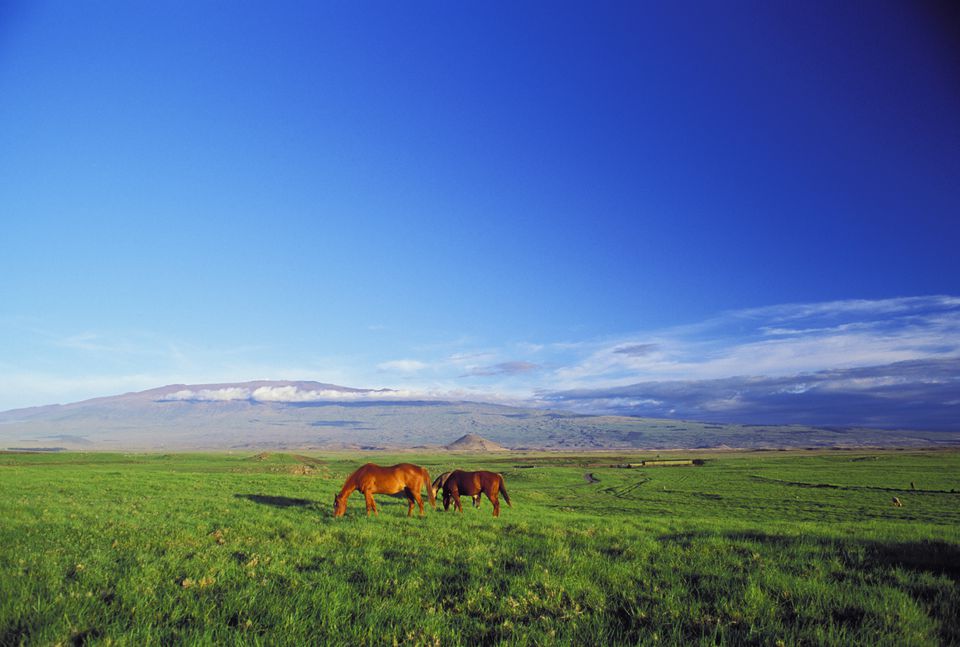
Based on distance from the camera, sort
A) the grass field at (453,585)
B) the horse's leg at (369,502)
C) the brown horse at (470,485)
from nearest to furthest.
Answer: the grass field at (453,585), the horse's leg at (369,502), the brown horse at (470,485)

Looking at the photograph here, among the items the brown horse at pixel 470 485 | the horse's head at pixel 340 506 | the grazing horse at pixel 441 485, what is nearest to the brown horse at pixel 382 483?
the horse's head at pixel 340 506

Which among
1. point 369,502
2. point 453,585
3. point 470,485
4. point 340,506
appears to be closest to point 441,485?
point 470,485

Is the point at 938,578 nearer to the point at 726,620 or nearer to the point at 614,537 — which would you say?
the point at 726,620

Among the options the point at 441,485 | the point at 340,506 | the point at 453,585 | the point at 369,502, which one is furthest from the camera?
the point at 441,485

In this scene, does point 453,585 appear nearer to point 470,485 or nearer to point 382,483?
point 382,483

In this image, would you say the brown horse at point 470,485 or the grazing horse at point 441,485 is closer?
the brown horse at point 470,485

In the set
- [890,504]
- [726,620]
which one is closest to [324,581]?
→ [726,620]

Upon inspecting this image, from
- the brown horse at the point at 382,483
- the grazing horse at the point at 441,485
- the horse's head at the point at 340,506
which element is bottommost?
the grazing horse at the point at 441,485

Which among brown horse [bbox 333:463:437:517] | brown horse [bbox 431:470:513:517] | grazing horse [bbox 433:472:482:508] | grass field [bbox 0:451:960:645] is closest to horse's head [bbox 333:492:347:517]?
brown horse [bbox 333:463:437:517]

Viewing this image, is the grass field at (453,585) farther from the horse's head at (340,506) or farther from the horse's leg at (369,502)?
the horse's leg at (369,502)

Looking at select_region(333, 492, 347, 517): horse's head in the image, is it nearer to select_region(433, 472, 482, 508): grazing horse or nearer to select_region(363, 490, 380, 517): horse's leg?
select_region(363, 490, 380, 517): horse's leg

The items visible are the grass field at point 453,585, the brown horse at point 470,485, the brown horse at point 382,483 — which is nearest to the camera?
the grass field at point 453,585

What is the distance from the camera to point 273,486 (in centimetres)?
3073

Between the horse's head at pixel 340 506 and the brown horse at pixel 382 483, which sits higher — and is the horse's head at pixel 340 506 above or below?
below
